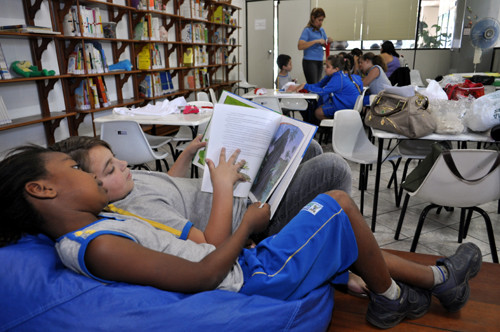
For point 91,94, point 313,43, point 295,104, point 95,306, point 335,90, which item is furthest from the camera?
point 313,43

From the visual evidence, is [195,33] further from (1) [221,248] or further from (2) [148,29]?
(1) [221,248]

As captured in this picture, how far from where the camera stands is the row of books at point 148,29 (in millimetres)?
4352

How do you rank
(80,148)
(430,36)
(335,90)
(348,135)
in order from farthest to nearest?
(430,36) < (335,90) < (348,135) < (80,148)

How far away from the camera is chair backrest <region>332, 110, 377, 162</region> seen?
2555 mm

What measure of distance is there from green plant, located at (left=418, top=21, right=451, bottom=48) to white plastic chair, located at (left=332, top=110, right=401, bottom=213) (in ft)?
19.2

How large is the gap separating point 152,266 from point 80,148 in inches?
17.6

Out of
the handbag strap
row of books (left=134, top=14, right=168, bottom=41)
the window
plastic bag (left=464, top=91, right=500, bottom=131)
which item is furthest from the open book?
the window

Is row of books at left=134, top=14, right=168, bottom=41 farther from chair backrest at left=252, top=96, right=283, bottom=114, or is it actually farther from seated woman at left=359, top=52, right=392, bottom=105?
seated woman at left=359, top=52, right=392, bottom=105

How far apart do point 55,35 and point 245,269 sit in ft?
10.2

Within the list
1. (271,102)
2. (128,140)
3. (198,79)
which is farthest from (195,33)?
(128,140)

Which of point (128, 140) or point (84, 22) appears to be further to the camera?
point (84, 22)

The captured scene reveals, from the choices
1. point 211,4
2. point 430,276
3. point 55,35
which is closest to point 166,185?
point 430,276

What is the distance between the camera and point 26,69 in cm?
→ 301

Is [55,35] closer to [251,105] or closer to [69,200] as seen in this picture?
[251,105]
